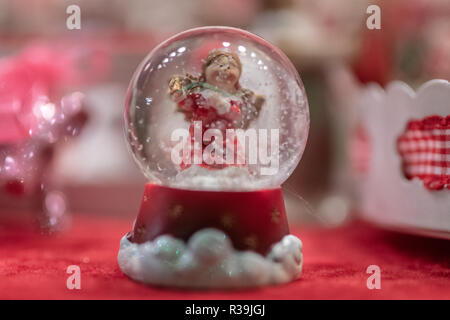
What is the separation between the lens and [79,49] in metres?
1.92

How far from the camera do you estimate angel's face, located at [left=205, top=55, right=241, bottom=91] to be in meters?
1.13

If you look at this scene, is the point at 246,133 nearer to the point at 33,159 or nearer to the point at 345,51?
the point at 33,159

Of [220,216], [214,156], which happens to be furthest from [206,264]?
[214,156]

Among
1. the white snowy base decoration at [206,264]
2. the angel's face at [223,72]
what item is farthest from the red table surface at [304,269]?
the angel's face at [223,72]

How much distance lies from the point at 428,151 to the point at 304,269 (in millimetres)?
462

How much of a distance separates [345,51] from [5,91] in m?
1.97

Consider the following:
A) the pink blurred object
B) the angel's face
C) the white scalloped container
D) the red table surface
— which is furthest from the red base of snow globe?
the pink blurred object

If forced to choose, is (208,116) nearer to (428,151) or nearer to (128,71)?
(428,151)

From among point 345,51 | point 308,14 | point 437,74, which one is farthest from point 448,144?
point 308,14

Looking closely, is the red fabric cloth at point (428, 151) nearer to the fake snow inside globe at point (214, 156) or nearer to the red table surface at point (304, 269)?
the red table surface at point (304, 269)

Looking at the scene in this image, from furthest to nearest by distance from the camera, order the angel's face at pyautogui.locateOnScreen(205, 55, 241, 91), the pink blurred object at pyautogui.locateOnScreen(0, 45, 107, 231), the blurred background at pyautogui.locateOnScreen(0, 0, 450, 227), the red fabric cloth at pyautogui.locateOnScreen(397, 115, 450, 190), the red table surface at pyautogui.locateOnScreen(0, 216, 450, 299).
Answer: the blurred background at pyautogui.locateOnScreen(0, 0, 450, 227)
the pink blurred object at pyautogui.locateOnScreen(0, 45, 107, 231)
the red fabric cloth at pyautogui.locateOnScreen(397, 115, 450, 190)
the angel's face at pyautogui.locateOnScreen(205, 55, 241, 91)
the red table surface at pyautogui.locateOnScreen(0, 216, 450, 299)

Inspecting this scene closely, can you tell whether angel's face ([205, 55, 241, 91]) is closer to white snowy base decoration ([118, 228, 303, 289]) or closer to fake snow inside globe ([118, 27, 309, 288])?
fake snow inside globe ([118, 27, 309, 288])

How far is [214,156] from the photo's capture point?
1.15m

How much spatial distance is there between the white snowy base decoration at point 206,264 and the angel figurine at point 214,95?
0.21 m
